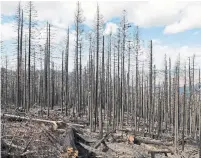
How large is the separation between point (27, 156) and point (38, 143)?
0.83 metres

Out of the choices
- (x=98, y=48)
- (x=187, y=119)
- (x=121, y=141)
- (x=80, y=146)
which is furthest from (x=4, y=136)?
(x=187, y=119)

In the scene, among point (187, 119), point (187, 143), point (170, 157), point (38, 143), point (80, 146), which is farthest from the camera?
point (187, 119)

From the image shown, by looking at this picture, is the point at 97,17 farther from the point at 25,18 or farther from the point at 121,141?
the point at 121,141

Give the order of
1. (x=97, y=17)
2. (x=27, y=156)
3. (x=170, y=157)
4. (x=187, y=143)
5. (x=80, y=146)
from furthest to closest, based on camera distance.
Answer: (x=97, y=17) < (x=187, y=143) < (x=170, y=157) < (x=80, y=146) < (x=27, y=156)

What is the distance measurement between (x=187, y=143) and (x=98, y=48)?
1338 cm

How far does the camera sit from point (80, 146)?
13727 millimetres

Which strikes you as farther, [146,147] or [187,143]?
[187,143]

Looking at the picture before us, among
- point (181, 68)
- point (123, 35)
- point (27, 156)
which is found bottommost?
point (27, 156)

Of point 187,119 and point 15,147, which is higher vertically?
point 15,147

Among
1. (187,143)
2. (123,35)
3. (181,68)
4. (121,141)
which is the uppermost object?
(123,35)

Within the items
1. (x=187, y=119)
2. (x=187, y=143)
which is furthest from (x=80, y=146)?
(x=187, y=119)

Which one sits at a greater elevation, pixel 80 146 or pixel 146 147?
pixel 80 146

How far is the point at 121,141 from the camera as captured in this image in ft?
67.7

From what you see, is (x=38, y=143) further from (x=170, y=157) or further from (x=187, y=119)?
(x=187, y=119)
